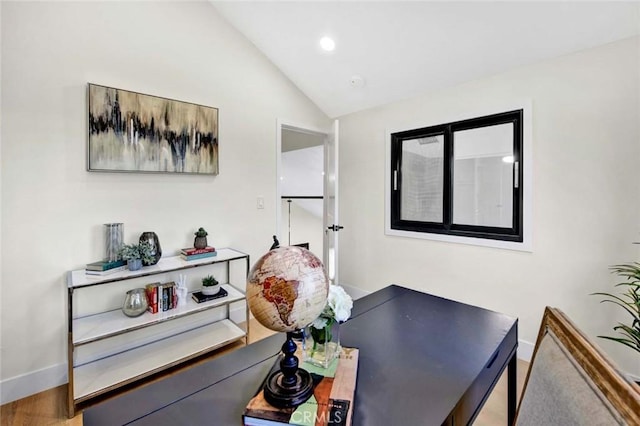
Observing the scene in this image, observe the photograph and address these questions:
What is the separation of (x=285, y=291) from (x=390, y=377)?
49cm

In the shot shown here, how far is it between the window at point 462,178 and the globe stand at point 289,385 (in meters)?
2.04

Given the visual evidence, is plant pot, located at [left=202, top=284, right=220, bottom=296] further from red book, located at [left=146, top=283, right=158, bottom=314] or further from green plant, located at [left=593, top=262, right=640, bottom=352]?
green plant, located at [left=593, top=262, right=640, bottom=352]

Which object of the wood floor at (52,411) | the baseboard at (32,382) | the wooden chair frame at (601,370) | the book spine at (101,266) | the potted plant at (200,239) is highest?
the potted plant at (200,239)

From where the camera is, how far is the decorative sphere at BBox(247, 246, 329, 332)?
2.33 ft

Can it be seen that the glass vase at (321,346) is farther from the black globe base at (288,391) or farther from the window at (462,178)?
the window at (462,178)

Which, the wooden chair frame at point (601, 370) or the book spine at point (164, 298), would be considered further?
the book spine at point (164, 298)

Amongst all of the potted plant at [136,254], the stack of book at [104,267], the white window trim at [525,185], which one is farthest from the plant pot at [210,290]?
the white window trim at [525,185]

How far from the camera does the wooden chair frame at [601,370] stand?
45 centimetres

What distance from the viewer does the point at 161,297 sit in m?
2.04

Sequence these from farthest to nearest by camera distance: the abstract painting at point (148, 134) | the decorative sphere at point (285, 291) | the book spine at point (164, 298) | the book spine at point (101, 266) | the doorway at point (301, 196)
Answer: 1. the doorway at point (301, 196)
2. the book spine at point (164, 298)
3. the abstract painting at point (148, 134)
4. the book spine at point (101, 266)
5. the decorative sphere at point (285, 291)

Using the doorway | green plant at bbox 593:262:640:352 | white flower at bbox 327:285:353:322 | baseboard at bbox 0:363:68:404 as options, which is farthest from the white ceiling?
baseboard at bbox 0:363:68:404

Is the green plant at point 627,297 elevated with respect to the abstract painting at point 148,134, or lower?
lower

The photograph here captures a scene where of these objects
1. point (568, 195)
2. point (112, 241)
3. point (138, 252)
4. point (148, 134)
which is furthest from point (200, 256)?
point (568, 195)

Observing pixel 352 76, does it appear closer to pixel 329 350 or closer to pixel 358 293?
pixel 358 293
